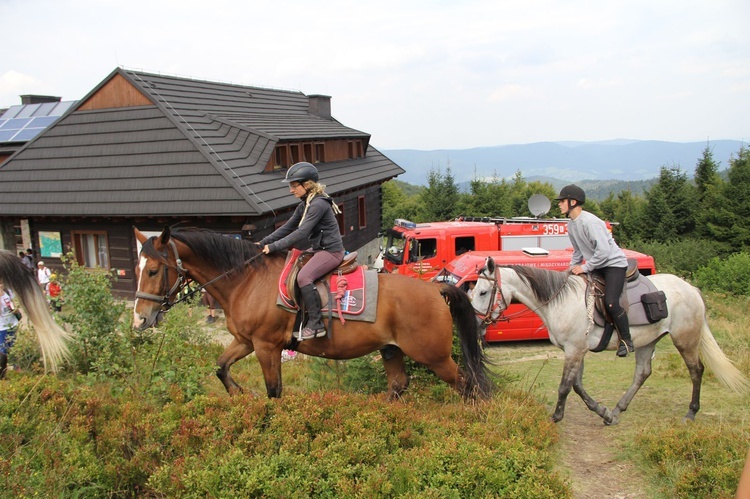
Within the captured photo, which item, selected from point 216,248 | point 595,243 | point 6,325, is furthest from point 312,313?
point 6,325

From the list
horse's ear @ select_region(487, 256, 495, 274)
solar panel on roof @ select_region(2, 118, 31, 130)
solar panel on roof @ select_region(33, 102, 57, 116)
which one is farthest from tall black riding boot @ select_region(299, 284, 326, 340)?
solar panel on roof @ select_region(33, 102, 57, 116)

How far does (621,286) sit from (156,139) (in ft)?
51.4

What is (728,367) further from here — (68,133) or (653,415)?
(68,133)

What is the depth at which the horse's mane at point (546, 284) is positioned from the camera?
20.8 feet

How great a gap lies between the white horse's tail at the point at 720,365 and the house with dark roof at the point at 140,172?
11021mm

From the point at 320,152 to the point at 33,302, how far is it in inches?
702

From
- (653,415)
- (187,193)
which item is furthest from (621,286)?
(187,193)

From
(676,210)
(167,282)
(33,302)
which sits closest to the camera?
(167,282)

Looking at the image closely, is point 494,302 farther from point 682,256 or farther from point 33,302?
point 682,256

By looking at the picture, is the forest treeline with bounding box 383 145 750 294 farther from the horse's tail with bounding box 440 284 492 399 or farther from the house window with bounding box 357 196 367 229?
the horse's tail with bounding box 440 284 492 399

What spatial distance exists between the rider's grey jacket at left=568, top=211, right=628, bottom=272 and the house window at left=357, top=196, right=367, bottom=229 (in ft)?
63.4

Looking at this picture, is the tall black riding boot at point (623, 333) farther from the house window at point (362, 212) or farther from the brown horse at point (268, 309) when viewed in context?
the house window at point (362, 212)

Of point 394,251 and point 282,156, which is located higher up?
point 282,156

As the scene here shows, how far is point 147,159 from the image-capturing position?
55.9 ft
